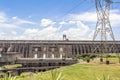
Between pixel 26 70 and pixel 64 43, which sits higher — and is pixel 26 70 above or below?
below

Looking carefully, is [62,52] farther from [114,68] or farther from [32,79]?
[32,79]

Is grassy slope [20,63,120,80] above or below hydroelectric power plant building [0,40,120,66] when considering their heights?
below

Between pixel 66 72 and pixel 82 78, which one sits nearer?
pixel 82 78

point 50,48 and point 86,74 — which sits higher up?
point 50,48

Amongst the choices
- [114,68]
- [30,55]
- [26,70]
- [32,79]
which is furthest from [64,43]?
[32,79]

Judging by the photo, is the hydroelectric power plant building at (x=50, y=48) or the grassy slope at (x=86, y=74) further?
the hydroelectric power plant building at (x=50, y=48)

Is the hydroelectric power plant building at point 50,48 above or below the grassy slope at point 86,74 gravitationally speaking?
above

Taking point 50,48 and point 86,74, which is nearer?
point 86,74

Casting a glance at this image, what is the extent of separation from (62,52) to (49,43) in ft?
25.2

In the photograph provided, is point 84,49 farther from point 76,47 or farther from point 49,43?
point 49,43

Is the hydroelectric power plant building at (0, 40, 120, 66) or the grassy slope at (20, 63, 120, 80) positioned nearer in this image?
the grassy slope at (20, 63, 120, 80)

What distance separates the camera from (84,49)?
96375mm

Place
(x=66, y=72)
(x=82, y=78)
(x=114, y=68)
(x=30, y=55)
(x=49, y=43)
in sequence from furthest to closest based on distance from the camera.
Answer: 1. (x=49, y=43)
2. (x=30, y=55)
3. (x=114, y=68)
4. (x=66, y=72)
5. (x=82, y=78)

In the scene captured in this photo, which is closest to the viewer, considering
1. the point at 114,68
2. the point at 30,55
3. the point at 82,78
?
the point at 82,78
